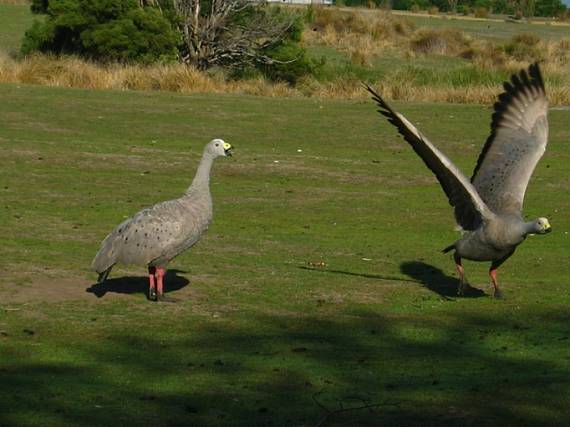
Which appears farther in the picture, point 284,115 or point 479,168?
point 284,115

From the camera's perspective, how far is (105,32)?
40031mm

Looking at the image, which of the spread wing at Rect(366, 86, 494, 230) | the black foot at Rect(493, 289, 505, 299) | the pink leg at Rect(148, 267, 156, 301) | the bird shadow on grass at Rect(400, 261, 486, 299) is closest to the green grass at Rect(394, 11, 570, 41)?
the bird shadow on grass at Rect(400, 261, 486, 299)

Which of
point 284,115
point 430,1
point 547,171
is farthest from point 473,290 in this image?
point 430,1

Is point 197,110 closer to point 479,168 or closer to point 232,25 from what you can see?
point 232,25

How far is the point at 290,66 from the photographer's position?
4112cm

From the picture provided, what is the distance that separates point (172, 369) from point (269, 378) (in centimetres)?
77

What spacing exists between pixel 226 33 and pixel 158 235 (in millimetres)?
30108

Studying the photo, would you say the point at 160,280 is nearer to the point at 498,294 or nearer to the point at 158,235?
the point at 158,235

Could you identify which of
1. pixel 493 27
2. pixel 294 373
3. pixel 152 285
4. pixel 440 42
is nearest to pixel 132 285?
pixel 152 285

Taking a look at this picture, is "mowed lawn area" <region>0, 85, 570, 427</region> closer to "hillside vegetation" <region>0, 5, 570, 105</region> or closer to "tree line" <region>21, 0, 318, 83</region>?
"hillside vegetation" <region>0, 5, 570, 105</region>

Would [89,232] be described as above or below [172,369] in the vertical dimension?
below

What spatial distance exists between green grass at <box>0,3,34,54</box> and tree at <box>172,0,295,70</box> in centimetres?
630

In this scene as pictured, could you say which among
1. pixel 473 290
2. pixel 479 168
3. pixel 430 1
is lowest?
pixel 430 1

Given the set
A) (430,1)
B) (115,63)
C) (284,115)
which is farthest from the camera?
(430,1)
